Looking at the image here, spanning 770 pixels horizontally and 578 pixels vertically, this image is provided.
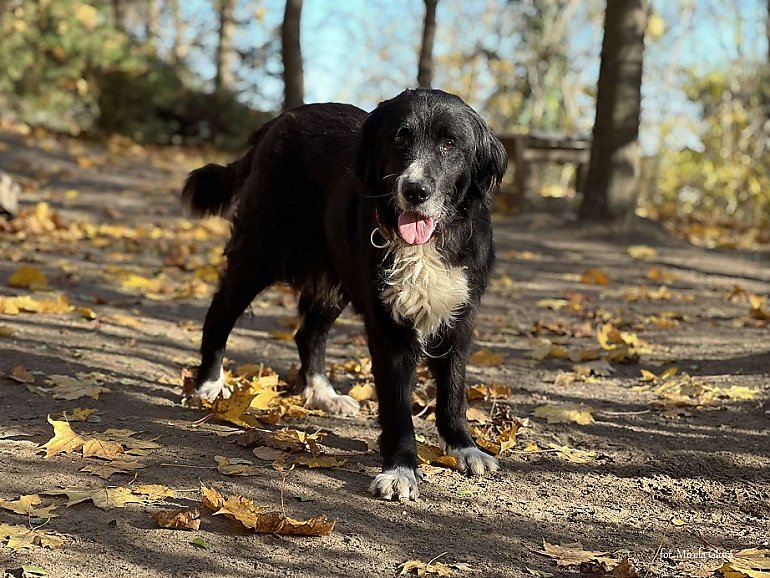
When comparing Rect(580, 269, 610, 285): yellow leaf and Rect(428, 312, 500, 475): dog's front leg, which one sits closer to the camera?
Rect(428, 312, 500, 475): dog's front leg

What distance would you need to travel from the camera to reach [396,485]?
376 centimetres

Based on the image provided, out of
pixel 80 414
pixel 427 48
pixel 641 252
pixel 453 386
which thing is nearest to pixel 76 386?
pixel 80 414

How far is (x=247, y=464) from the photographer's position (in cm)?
401

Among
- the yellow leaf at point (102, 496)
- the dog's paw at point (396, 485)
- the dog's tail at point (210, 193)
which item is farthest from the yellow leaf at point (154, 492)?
the dog's tail at point (210, 193)

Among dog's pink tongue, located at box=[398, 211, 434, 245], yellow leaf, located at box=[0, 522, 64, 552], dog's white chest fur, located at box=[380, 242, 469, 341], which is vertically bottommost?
yellow leaf, located at box=[0, 522, 64, 552]

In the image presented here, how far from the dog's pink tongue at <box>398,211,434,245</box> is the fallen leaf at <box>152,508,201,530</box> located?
140 cm

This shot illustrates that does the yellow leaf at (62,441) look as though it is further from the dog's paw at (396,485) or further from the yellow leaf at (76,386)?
the dog's paw at (396,485)

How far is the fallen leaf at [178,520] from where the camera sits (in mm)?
3238

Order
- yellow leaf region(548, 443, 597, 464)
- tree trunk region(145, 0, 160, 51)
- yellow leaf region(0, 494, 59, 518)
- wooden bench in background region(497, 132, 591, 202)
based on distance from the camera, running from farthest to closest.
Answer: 1. tree trunk region(145, 0, 160, 51)
2. wooden bench in background region(497, 132, 591, 202)
3. yellow leaf region(548, 443, 597, 464)
4. yellow leaf region(0, 494, 59, 518)

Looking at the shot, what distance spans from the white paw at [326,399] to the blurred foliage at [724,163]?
11.8 m

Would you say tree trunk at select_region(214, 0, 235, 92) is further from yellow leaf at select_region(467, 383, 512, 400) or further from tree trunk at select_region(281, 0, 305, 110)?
yellow leaf at select_region(467, 383, 512, 400)

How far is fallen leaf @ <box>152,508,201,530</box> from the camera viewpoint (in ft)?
10.6

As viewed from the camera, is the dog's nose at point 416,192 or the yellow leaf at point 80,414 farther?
the yellow leaf at point 80,414

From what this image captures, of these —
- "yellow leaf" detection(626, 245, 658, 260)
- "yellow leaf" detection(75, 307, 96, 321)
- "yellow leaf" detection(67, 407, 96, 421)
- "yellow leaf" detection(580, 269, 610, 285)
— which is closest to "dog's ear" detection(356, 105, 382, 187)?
"yellow leaf" detection(67, 407, 96, 421)
